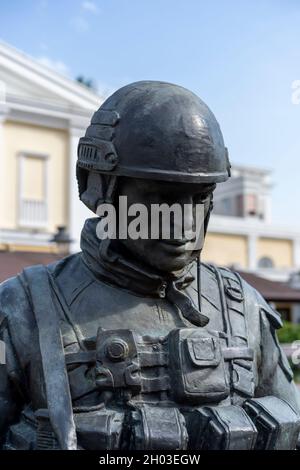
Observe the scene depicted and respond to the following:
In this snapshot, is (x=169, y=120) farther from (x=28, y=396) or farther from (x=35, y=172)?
(x=35, y=172)

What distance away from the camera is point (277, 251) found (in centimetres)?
2838

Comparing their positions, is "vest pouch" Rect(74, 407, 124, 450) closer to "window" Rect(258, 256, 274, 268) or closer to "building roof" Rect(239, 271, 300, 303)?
"building roof" Rect(239, 271, 300, 303)

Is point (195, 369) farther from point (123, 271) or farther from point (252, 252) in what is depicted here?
point (252, 252)

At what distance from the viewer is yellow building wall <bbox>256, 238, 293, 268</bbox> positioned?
28.0 meters

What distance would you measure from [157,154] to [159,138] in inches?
1.8

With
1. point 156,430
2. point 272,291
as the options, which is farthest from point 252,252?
point 156,430

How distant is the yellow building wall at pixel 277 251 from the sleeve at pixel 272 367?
2554 centimetres

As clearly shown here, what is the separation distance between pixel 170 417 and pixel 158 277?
0.42 meters

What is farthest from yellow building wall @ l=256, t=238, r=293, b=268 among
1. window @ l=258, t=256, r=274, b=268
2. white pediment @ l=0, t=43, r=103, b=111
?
white pediment @ l=0, t=43, r=103, b=111

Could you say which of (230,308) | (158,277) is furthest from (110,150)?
(230,308)

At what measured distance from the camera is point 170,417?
1952mm

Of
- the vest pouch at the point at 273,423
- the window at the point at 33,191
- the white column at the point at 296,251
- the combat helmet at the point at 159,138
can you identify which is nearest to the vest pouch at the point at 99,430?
the vest pouch at the point at 273,423

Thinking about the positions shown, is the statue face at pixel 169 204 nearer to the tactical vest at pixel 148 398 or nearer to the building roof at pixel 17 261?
the tactical vest at pixel 148 398

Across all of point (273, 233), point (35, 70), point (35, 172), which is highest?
point (35, 70)
